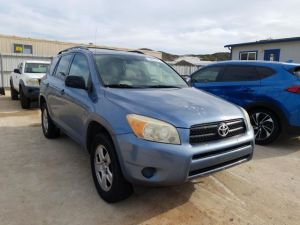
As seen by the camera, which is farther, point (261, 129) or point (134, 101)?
point (261, 129)

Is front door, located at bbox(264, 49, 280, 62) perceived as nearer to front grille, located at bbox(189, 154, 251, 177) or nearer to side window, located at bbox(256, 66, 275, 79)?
side window, located at bbox(256, 66, 275, 79)

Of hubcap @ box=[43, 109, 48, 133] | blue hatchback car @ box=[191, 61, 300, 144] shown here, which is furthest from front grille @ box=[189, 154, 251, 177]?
hubcap @ box=[43, 109, 48, 133]

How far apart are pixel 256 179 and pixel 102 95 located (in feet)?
7.90

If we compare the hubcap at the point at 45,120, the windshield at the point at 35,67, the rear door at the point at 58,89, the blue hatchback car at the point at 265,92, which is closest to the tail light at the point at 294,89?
the blue hatchback car at the point at 265,92

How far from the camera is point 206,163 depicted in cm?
267

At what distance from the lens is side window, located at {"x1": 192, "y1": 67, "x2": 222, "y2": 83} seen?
644 cm

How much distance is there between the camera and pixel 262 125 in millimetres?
5473

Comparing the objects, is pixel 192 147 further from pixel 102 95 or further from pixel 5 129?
pixel 5 129

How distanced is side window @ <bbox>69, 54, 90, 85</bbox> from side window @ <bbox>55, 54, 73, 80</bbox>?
0.26 metres

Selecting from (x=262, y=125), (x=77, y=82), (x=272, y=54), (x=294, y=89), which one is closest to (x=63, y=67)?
(x=77, y=82)

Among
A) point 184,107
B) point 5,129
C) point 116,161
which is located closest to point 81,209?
point 116,161

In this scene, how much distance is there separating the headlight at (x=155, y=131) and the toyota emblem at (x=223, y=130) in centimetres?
54

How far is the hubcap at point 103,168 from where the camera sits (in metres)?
3.03

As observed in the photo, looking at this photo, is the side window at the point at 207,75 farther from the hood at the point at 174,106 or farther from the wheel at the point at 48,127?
the wheel at the point at 48,127
